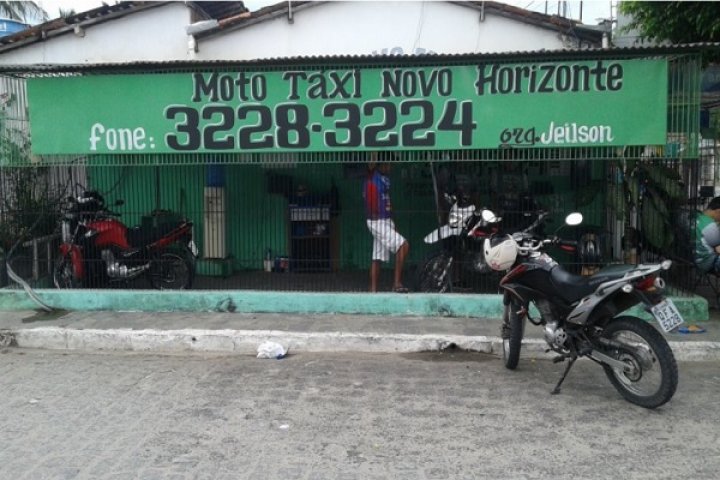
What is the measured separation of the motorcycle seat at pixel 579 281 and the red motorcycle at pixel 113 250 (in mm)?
5011

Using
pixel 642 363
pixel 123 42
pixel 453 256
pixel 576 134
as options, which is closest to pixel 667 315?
pixel 642 363

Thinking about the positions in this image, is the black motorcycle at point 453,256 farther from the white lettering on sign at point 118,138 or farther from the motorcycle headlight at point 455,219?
the white lettering on sign at point 118,138

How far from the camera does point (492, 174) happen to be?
8.13m

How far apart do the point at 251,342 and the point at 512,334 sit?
266 cm

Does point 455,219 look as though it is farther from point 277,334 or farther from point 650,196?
point 277,334

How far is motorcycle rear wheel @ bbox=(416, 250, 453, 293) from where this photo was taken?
313 inches

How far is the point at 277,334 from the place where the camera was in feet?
22.1

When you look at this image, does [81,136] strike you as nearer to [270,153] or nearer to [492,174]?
[270,153]

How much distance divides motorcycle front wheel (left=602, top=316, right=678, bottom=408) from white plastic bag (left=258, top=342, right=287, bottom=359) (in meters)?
3.07

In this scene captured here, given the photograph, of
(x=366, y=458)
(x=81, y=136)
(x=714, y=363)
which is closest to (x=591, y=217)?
(x=714, y=363)

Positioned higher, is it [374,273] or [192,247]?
[192,247]

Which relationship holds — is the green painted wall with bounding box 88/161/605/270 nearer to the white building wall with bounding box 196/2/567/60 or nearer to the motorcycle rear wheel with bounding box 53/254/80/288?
the motorcycle rear wheel with bounding box 53/254/80/288

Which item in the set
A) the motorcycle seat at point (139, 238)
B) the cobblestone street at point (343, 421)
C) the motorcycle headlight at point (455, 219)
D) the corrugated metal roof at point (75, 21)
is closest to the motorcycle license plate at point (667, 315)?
the cobblestone street at point (343, 421)

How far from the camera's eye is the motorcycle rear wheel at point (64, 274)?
8.38 metres
